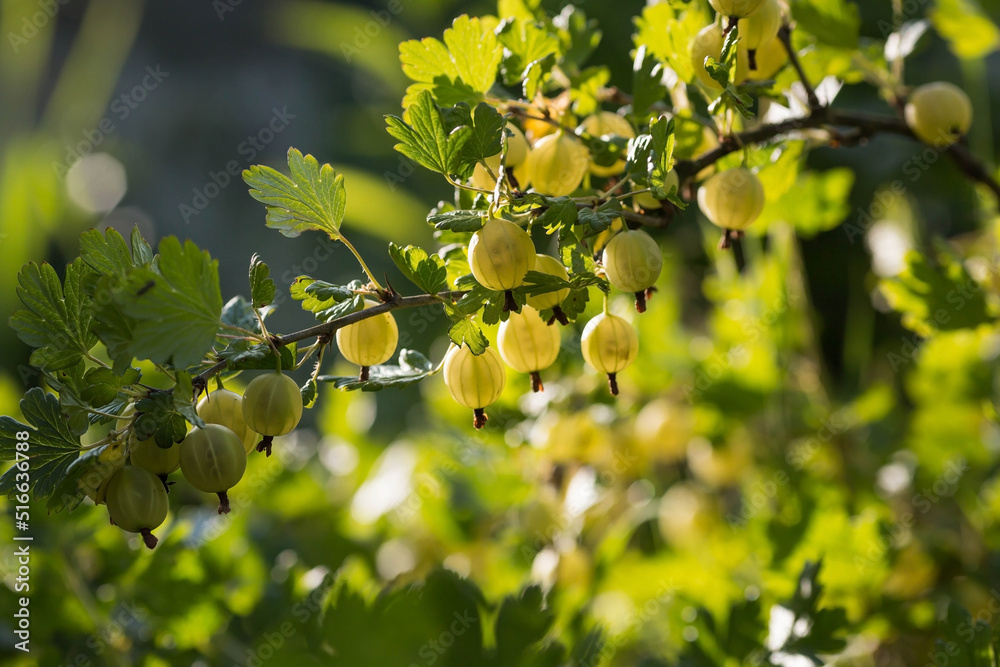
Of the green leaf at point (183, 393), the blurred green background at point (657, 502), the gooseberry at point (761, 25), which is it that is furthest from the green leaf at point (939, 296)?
the green leaf at point (183, 393)

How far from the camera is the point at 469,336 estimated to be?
29 cm

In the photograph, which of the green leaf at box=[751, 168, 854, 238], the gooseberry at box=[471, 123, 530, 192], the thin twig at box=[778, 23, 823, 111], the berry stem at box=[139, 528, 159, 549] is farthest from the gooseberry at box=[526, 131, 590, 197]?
the green leaf at box=[751, 168, 854, 238]

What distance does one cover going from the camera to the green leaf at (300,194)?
0.95ft

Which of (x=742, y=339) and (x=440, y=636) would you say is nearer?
(x=440, y=636)

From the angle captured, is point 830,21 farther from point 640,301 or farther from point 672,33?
point 640,301

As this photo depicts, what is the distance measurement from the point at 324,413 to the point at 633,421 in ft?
1.23

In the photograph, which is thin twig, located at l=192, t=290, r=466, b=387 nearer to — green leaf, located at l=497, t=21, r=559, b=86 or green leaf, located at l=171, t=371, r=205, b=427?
green leaf, located at l=171, t=371, r=205, b=427

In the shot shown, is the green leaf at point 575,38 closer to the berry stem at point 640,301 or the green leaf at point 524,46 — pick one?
the green leaf at point 524,46

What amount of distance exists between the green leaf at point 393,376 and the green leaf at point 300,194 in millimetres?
Answer: 62

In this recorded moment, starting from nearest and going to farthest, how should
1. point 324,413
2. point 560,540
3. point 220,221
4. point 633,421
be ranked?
1. point 560,540
2. point 633,421
3. point 324,413
4. point 220,221

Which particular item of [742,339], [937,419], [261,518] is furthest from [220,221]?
[937,419]

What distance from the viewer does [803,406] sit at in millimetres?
671

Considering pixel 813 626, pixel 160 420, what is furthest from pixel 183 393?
pixel 813 626

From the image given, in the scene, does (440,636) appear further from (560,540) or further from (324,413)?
(324,413)
